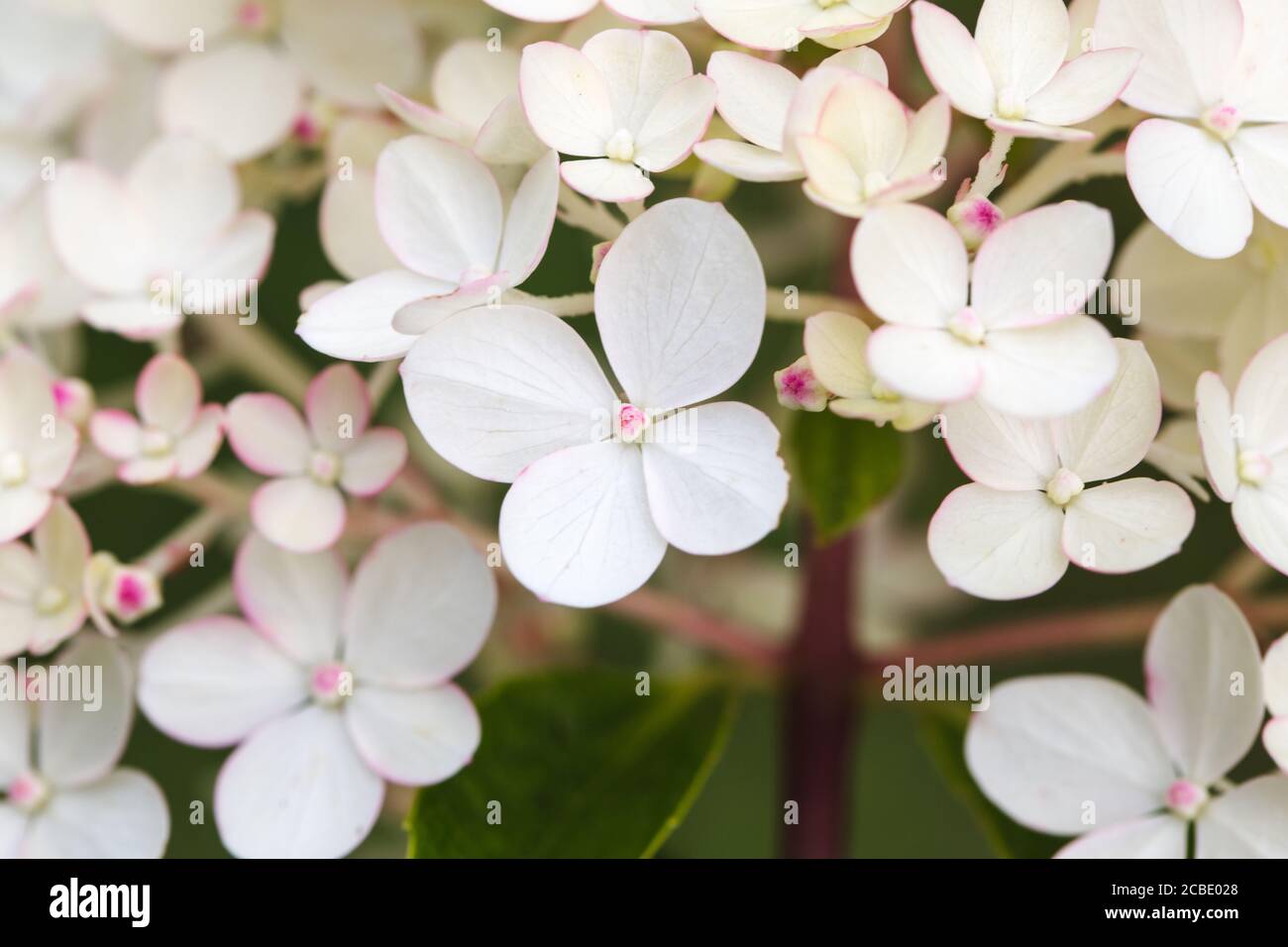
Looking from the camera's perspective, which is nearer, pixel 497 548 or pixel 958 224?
pixel 958 224

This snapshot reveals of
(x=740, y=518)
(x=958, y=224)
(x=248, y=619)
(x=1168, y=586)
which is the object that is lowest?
(x=1168, y=586)

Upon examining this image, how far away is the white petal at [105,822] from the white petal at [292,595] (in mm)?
91

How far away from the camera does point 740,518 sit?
1.56 ft

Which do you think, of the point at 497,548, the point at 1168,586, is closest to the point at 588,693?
the point at 497,548

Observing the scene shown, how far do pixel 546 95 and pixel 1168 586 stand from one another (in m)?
0.64

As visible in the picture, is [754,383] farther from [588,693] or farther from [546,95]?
[546,95]

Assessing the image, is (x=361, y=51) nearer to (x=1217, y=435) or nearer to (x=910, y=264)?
(x=910, y=264)

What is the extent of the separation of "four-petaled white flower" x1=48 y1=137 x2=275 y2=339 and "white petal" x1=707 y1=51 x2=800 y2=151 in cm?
26

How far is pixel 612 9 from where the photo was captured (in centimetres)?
51

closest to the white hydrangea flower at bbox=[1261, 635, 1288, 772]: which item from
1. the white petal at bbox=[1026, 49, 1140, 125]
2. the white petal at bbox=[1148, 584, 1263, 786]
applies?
the white petal at bbox=[1148, 584, 1263, 786]

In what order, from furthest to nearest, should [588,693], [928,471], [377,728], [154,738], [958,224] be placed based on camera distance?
[928,471] → [154,738] → [588,693] → [377,728] → [958,224]

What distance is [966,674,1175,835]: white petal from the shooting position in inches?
21.3

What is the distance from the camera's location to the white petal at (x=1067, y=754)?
0.54m

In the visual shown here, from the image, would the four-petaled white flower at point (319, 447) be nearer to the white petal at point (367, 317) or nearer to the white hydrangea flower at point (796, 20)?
the white petal at point (367, 317)
